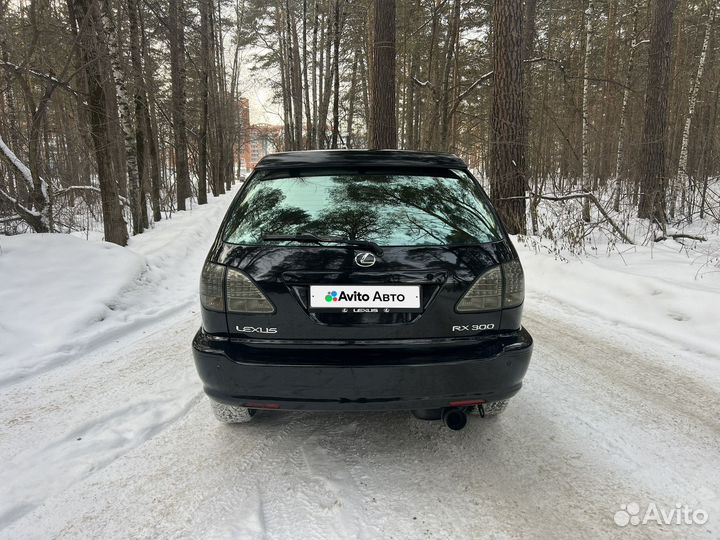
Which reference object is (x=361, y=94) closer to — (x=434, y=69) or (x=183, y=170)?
(x=434, y=69)

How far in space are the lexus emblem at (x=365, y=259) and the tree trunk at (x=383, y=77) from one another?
9878mm

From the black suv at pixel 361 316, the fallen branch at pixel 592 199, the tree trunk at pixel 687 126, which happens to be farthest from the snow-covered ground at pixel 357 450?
the tree trunk at pixel 687 126

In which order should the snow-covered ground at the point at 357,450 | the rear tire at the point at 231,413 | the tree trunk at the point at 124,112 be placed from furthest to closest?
the tree trunk at the point at 124,112 → the rear tire at the point at 231,413 → the snow-covered ground at the point at 357,450

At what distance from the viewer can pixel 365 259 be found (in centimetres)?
210

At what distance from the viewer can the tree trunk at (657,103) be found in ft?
34.4

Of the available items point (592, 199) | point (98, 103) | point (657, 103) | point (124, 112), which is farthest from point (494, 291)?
point (657, 103)

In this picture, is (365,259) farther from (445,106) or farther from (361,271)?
(445,106)

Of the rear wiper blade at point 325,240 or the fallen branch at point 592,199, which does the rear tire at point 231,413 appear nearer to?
the rear wiper blade at point 325,240

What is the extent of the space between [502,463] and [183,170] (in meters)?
18.0

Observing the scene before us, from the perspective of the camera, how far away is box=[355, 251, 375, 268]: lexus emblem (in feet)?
6.86

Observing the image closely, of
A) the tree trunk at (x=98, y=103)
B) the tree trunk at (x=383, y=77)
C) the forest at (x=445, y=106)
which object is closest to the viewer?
the tree trunk at (x=98, y=103)

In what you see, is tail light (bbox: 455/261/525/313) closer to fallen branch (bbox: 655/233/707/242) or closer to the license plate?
the license plate

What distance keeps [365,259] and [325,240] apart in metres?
0.23

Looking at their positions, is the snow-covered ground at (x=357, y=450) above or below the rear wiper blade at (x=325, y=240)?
below
